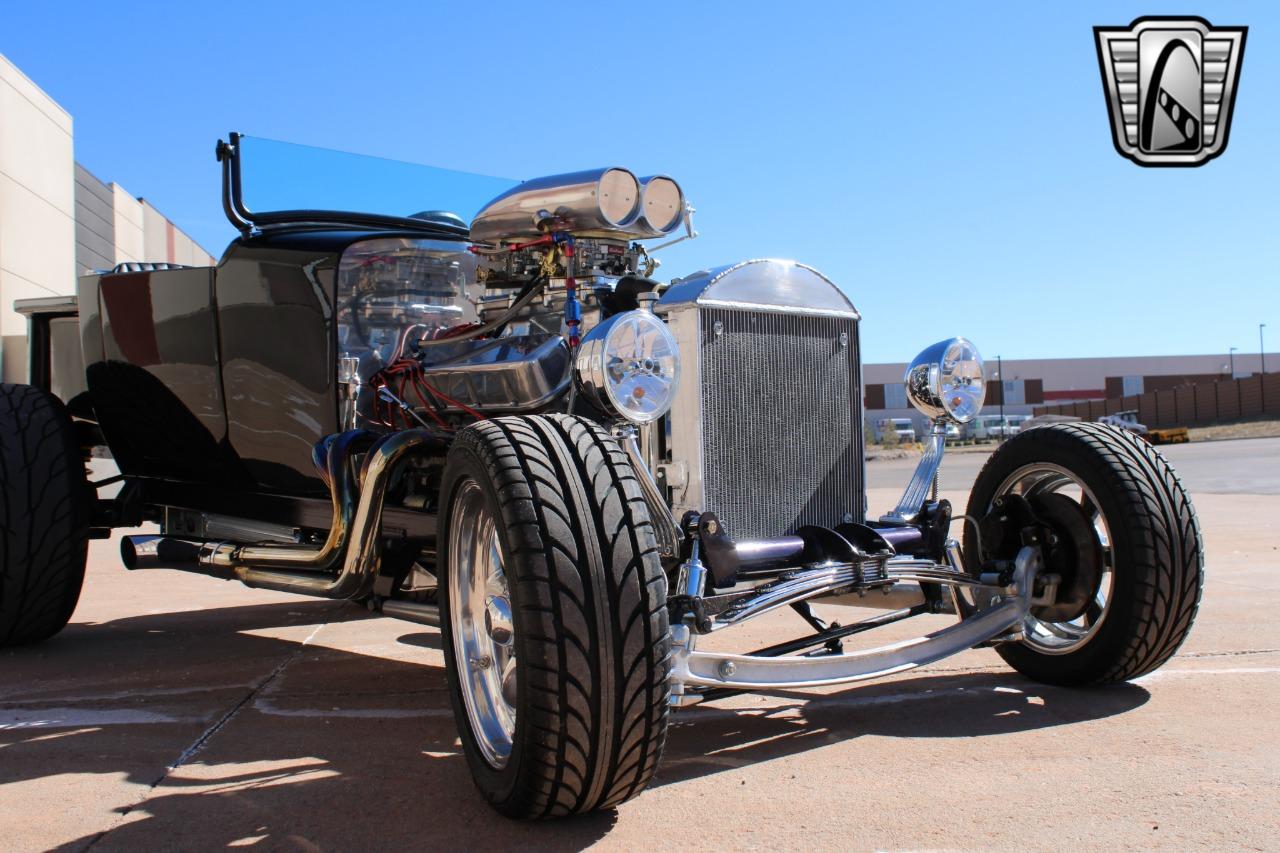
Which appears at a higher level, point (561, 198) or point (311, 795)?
point (561, 198)

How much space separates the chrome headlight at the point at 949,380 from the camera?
14.3 feet

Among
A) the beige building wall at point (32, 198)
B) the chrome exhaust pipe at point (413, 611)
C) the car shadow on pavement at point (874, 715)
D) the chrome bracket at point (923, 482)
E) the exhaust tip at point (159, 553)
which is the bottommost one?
the car shadow on pavement at point (874, 715)

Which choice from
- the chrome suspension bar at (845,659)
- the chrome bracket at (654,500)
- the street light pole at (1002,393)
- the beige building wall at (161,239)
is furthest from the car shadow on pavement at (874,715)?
the street light pole at (1002,393)

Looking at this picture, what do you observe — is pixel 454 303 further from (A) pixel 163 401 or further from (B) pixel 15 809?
(B) pixel 15 809

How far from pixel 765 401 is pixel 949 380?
2.54 feet

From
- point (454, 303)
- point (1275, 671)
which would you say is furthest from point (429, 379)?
point (1275, 671)

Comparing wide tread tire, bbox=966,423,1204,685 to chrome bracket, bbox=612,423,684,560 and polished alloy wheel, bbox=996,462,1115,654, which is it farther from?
chrome bracket, bbox=612,423,684,560

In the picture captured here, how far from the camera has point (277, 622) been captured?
6383 millimetres

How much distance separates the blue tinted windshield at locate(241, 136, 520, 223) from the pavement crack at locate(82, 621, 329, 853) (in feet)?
6.67

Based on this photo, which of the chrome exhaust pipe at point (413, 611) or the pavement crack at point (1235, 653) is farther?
the pavement crack at point (1235, 653)

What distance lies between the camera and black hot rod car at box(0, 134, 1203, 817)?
275 cm

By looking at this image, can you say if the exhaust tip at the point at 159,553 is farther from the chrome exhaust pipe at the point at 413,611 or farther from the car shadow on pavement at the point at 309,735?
the chrome exhaust pipe at the point at 413,611

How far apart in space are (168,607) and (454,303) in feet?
10.3

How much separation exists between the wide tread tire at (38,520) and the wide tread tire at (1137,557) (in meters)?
4.32
